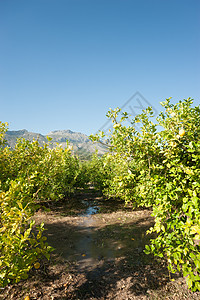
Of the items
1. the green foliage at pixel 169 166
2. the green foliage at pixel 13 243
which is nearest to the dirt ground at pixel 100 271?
the green foliage at pixel 169 166

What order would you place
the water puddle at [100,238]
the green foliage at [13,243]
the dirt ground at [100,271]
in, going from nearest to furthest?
the green foliage at [13,243] → the dirt ground at [100,271] → the water puddle at [100,238]

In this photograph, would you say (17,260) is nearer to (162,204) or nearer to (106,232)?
(162,204)

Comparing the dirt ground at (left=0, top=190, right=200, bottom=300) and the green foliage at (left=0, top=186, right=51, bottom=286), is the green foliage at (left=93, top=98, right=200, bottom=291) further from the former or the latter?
the green foliage at (left=0, top=186, right=51, bottom=286)

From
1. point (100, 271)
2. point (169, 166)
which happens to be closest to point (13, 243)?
point (169, 166)

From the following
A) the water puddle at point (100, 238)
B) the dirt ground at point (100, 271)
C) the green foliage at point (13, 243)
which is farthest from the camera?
the water puddle at point (100, 238)

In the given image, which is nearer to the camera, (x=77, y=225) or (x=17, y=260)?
(x=17, y=260)

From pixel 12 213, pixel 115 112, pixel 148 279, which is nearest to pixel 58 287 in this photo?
pixel 148 279

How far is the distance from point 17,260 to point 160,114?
10.9ft

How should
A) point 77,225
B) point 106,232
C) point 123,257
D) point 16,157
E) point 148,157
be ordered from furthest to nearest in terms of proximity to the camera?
point 77,225 → point 106,232 → point 16,157 → point 123,257 → point 148,157

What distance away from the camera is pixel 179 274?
3.62 meters

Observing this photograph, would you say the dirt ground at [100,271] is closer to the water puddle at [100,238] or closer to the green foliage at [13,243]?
the water puddle at [100,238]

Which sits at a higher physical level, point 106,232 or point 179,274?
point 106,232

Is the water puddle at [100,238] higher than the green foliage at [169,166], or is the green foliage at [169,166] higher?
the green foliage at [169,166]

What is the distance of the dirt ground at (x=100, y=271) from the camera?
10.1 ft
